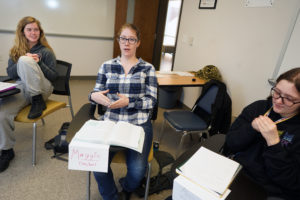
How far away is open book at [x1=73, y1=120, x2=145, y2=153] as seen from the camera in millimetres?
978

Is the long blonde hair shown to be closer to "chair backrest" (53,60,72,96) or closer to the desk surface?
"chair backrest" (53,60,72,96)

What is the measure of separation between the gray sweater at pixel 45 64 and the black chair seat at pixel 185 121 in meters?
1.23

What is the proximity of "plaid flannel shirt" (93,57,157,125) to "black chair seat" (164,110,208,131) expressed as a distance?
0.54 meters

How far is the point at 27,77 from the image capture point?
5.40 feet

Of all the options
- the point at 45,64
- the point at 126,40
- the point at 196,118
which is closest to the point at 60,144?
the point at 45,64

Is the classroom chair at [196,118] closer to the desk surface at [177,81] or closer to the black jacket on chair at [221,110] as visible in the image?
the black jacket on chair at [221,110]

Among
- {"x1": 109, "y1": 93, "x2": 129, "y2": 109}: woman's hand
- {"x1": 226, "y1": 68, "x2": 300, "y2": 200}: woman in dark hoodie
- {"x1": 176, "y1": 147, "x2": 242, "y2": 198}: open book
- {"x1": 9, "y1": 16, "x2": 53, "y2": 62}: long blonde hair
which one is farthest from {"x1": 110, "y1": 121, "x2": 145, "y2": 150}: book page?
{"x1": 9, "y1": 16, "x2": 53, "y2": 62}: long blonde hair

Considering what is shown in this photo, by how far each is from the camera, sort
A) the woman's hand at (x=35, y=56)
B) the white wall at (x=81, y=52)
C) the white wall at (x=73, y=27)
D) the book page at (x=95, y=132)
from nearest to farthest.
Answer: the book page at (x=95, y=132) → the woman's hand at (x=35, y=56) → the white wall at (x=73, y=27) → the white wall at (x=81, y=52)

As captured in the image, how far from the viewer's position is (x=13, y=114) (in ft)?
5.31

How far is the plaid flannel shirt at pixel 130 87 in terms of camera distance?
1400 mm

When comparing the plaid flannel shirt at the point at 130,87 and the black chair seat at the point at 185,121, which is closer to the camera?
the plaid flannel shirt at the point at 130,87

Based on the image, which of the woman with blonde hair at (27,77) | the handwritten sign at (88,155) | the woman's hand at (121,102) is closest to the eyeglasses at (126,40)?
the woman's hand at (121,102)

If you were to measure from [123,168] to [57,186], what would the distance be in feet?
1.86

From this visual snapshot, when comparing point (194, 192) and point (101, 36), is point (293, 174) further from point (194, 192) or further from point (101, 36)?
point (101, 36)
